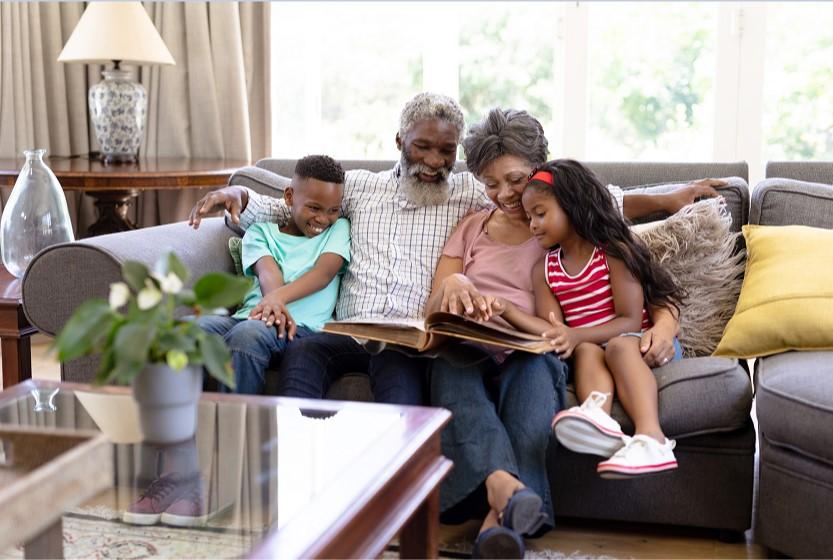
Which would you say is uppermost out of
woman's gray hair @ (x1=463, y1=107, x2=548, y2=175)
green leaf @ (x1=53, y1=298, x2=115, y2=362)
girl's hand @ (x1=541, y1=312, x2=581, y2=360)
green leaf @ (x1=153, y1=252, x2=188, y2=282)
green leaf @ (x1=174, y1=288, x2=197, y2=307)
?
woman's gray hair @ (x1=463, y1=107, x2=548, y2=175)

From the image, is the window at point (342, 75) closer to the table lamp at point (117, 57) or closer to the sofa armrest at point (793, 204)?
the table lamp at point (117, 57)

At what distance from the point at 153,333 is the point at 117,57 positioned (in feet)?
8.96

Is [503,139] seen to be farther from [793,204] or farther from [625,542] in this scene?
[625,542]

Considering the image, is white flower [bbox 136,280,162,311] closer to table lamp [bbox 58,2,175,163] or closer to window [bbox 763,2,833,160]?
table lamp [bbox 58,2,175,163]

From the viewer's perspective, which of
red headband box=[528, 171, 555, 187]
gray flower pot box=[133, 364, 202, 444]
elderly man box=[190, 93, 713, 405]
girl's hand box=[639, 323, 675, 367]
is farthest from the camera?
elderly man box=[190, 93, 713, 405]

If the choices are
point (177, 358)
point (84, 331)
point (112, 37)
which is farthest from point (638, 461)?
point (112, 37)

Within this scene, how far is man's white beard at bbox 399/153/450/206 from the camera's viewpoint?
8.63 feet

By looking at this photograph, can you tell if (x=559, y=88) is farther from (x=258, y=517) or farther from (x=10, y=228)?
(x=258, y=517)

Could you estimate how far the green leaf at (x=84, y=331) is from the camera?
4.12 feet

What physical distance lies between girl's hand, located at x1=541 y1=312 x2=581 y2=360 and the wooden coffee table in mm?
612

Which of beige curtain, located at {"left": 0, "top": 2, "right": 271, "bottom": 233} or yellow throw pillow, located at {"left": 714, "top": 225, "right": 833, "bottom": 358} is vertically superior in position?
beige curtain, located at {"left": 0, "top": 2, "right": 271, "bottom": 233}

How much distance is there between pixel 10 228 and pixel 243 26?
6.58ft

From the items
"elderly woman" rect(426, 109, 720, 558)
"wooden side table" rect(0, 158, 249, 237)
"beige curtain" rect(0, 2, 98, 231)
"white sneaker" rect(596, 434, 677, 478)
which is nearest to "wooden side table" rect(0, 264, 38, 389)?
"elderly woman" rect(426, 109, 720, 558)

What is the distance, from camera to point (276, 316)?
7.81 feet
